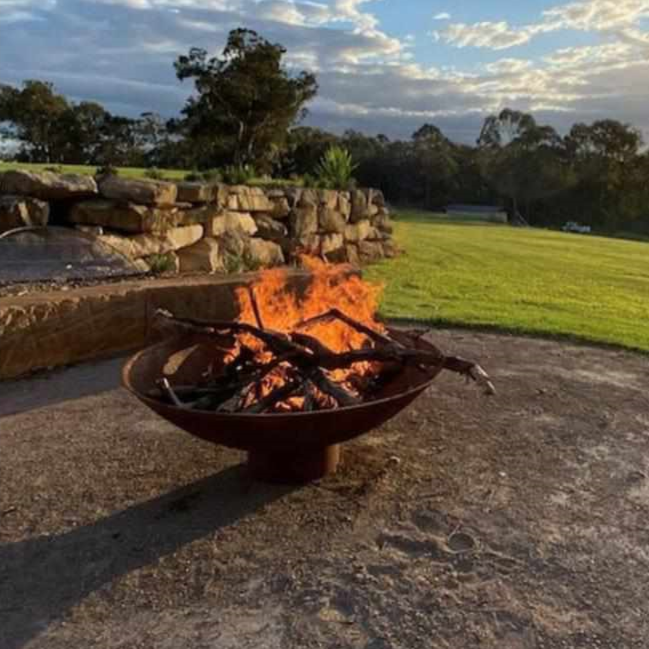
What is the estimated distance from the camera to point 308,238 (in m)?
9.25

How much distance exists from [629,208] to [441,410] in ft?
155

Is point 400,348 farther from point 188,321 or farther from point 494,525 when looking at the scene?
point 188,321

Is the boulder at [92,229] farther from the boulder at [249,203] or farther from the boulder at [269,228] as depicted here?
the boulder at [269,228]

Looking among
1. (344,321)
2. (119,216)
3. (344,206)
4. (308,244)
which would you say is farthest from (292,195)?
A: (344,321)

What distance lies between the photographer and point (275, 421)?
7.50 ft

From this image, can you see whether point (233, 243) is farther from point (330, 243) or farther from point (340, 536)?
point (340, 536)

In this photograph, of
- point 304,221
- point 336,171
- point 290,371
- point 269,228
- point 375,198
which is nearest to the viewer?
point 290,371

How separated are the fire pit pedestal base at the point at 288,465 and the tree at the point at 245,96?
11887 millimetres

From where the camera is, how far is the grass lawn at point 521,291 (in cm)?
616

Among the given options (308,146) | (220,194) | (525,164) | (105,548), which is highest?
(525,164)

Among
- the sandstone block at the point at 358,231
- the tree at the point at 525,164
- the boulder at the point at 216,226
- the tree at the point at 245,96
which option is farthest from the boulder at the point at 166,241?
the tree at the point at 525,164

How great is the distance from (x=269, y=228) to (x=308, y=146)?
46.2 ft

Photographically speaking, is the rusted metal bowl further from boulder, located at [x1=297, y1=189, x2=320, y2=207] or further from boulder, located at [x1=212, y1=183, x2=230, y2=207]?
boulder, located at [x1=297, y1=189, x2=320, y2=207]

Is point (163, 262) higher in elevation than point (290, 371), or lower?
lower
